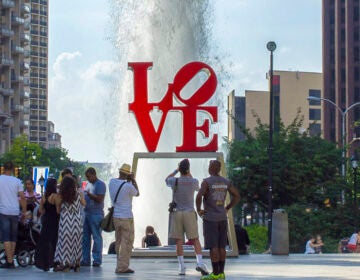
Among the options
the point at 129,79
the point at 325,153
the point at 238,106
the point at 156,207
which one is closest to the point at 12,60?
the point at 238,106

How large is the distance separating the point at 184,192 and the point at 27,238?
3.61m

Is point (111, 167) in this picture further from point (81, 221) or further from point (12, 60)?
point (12, 60)

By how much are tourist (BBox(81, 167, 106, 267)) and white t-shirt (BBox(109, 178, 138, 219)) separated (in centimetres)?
158

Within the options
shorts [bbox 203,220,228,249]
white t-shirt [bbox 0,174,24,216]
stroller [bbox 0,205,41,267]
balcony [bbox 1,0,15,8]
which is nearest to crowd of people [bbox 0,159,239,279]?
white t-shirt [bbox 0,174,24,216]

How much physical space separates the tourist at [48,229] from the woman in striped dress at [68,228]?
202 millimetres

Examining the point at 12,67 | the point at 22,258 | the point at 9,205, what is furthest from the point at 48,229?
the point at 12,67

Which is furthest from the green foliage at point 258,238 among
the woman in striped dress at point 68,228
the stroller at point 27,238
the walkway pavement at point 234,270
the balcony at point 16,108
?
the balcony at point 16,108

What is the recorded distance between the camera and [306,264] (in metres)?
21.6

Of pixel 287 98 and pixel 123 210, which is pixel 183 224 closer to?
pixel 123 210

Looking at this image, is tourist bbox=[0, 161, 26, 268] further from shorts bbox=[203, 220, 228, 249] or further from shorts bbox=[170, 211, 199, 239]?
shorts bbox=[203, 220, 228, 249]

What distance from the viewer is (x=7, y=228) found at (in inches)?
764

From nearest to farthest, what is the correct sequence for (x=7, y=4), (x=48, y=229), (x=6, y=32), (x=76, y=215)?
1. (x=76, y=215)
2. (x=48, y=229)
3. (x=6, y=32)
4. (x=7, y=4)

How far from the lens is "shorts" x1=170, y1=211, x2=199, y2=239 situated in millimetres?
18266

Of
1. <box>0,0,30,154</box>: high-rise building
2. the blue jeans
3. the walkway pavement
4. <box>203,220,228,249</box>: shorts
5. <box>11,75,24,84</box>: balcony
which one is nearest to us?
<box>203,220,228,249</box>: shorts
